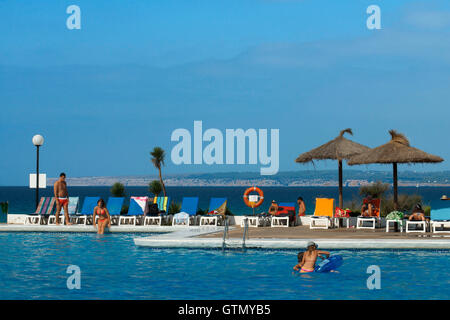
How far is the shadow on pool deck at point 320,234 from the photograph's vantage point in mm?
13039

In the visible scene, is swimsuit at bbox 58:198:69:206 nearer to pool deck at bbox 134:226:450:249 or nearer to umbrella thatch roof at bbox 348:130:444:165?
pool deck at bbox 134:226:450:249

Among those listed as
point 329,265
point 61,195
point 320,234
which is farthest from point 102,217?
point 329,265

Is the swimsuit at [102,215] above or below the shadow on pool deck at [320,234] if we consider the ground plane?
above

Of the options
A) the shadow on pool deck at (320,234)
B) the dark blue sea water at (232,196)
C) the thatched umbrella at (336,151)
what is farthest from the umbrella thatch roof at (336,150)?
the dark blue sea water at (232,196)

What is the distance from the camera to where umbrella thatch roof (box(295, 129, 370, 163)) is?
17.7m

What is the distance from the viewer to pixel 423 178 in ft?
506

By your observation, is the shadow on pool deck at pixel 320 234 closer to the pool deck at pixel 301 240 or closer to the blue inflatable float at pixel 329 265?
the pool deck at pixel 301 240

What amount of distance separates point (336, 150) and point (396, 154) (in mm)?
2318

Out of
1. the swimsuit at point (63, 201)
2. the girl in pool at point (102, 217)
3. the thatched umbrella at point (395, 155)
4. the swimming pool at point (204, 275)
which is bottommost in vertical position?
the swimming pool at point (204, 275)

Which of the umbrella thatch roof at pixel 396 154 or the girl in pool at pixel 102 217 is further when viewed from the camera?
the girl in pool at pixel 102 217

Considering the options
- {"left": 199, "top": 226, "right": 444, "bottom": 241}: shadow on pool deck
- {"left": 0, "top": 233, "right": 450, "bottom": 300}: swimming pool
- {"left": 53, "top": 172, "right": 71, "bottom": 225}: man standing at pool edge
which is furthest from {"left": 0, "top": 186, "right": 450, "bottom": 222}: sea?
{"left": 0, "top": 233, "right": 450, "bottom": 300}: swimming pool

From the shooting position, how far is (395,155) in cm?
1571

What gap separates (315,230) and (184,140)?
4.10 metres
